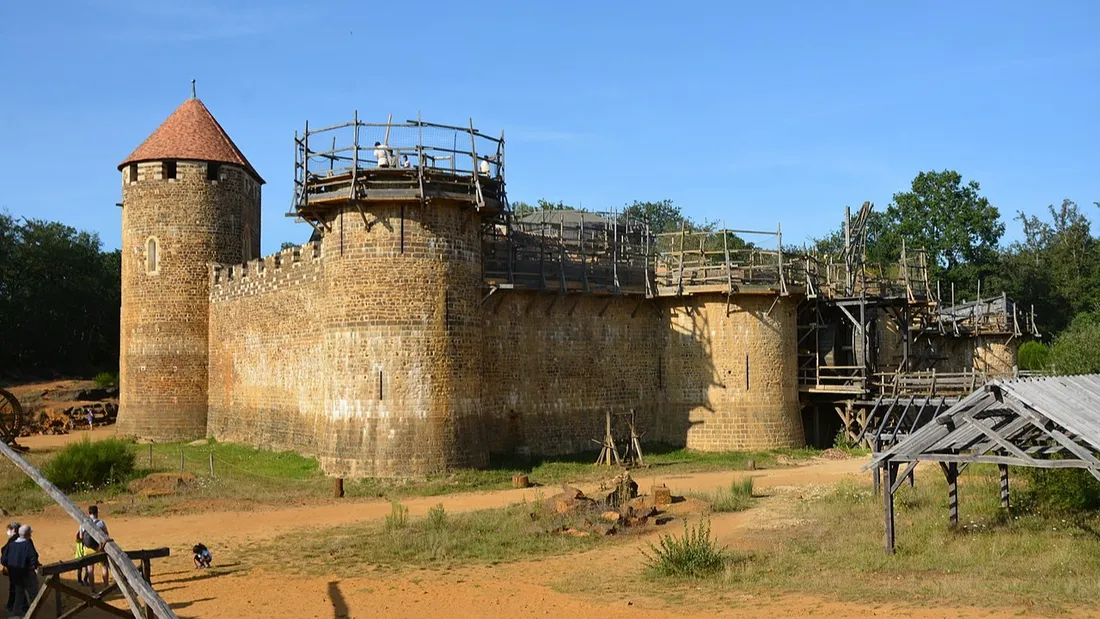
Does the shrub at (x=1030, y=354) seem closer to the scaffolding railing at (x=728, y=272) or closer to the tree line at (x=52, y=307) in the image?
the scaffolding railing at (x=728, y=272)

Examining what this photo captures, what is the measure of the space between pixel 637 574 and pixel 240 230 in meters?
23.6

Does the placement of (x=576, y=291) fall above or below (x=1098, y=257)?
below

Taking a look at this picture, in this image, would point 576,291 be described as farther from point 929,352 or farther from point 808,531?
point 929,352

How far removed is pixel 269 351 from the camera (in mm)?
29500

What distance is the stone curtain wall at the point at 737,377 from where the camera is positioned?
28.4 m

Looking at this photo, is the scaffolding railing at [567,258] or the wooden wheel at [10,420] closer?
the scaffolding railing at [567,258]

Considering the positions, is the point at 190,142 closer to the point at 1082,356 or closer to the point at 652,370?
the point at 652,370

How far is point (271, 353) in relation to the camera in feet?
96.5

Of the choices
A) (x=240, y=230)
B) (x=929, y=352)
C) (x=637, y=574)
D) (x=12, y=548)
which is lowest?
(x=637, y=574)

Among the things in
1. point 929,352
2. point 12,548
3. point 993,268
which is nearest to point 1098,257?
point 993,268

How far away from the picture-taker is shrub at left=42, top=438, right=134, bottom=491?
22.8m

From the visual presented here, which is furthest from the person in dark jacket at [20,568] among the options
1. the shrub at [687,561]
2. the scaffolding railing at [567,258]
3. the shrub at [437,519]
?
the scaffolding railing at [567,258]

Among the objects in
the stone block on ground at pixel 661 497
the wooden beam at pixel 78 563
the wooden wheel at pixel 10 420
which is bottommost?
the stone block on ground at pixel 661 497

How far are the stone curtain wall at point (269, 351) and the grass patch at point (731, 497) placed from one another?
1008 cm
